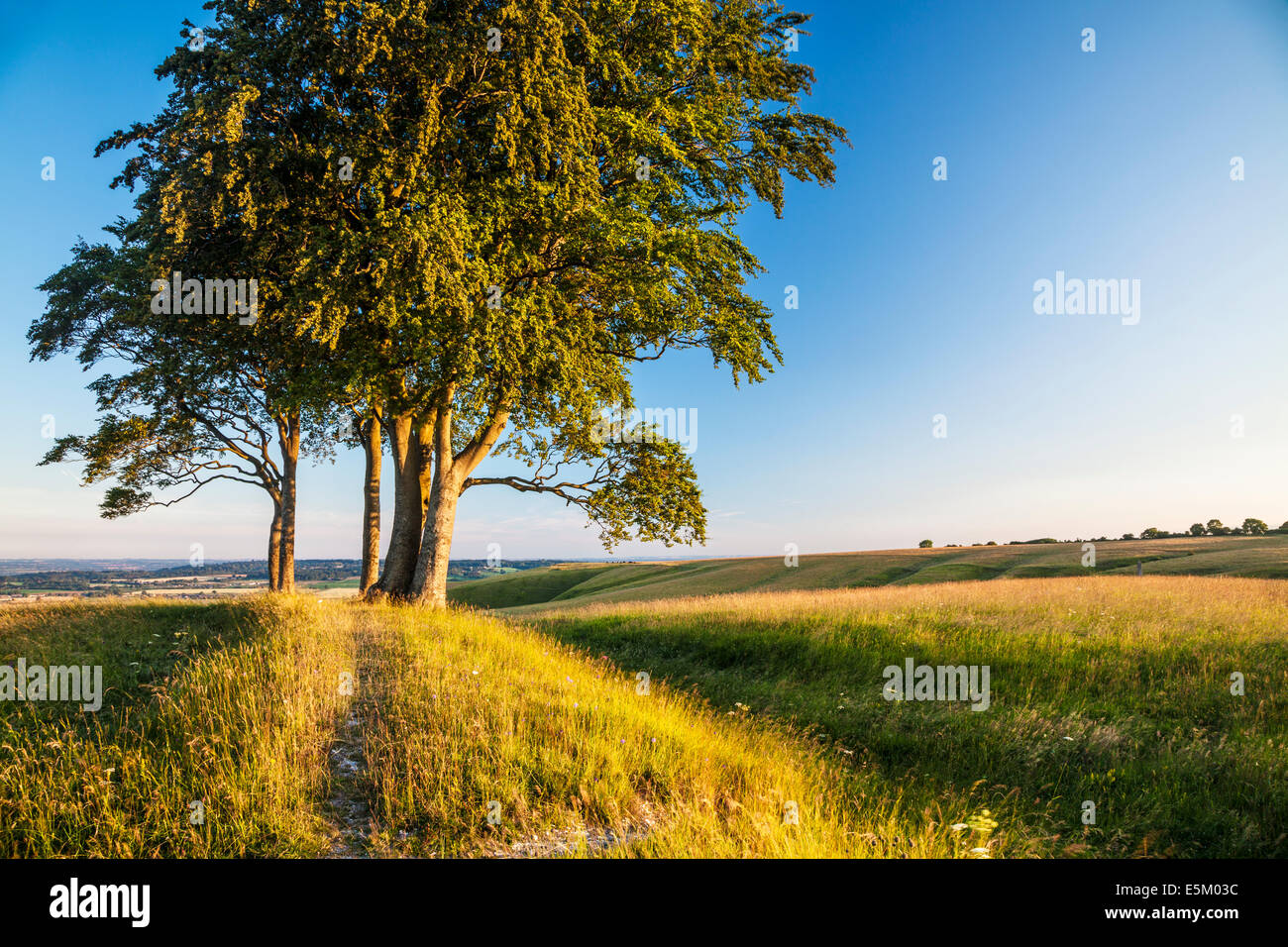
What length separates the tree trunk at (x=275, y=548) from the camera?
23909 mm

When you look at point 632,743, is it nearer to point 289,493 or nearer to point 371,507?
point 371,507

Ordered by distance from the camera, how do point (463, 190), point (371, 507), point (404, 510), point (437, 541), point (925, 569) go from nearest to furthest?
1. point (463, 190)
2. point (437, 541)
3. point (404, 510)
4. point (371, 507)
5. point (925, 569)

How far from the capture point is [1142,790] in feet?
22.2

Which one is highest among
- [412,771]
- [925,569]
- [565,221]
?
[565,221]

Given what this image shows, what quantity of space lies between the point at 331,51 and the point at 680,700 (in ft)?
51.7

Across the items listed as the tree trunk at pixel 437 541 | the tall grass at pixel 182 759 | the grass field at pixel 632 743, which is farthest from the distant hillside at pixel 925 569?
the tall grass at pixel 182 759

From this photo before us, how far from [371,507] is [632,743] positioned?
19.6 meters

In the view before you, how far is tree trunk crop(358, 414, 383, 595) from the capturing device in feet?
71.3

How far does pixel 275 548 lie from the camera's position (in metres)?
24.5

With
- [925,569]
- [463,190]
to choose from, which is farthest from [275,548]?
[925,569]

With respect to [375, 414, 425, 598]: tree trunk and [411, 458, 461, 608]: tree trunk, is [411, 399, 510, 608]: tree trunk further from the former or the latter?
[375, 414, 425, 598]: tree trunk

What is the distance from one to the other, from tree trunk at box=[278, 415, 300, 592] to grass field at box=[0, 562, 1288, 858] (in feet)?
35.4
